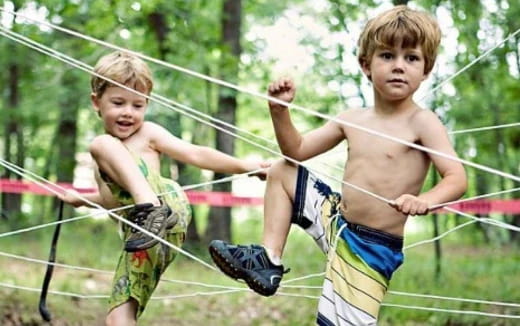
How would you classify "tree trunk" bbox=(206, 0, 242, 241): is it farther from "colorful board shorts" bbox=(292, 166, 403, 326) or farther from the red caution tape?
"colorful board shorts" bbox=(292, 166, 403, 326)

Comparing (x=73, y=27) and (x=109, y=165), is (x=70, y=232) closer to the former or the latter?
(x=73, y=27)

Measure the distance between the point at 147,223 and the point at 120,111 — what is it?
0.44 metres

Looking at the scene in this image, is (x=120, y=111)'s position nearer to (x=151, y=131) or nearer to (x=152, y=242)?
(x=151, y=131)

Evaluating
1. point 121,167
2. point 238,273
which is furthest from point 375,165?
point 121,167

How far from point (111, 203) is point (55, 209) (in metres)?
8.13

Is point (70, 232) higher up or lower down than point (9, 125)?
lower down

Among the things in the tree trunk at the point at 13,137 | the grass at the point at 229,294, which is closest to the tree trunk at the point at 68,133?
the tree trunk at the point at 13,137

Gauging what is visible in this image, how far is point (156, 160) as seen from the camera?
2828mm

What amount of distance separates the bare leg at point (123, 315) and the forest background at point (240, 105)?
1969 millimetres

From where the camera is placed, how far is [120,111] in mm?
2730

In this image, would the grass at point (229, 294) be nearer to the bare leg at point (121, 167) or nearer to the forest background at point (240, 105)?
the forest background at point (240, 105)

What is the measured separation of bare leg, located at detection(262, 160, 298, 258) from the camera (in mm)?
2502

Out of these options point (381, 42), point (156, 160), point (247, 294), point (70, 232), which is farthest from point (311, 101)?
point (381, 42)

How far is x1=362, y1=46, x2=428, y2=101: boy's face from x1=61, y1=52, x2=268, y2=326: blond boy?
26.4 inches
